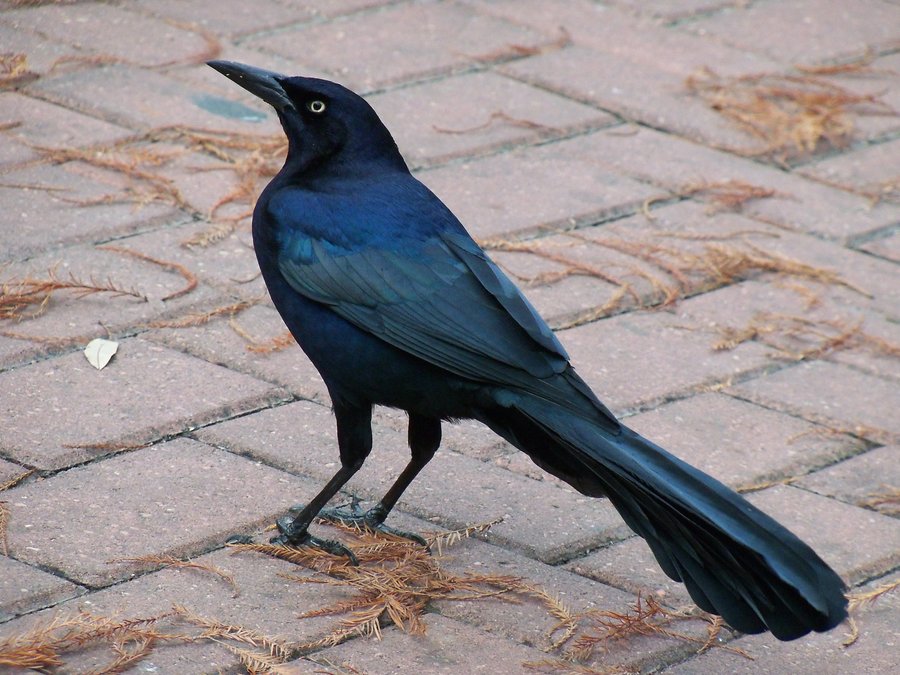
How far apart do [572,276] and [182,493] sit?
5.65 ft

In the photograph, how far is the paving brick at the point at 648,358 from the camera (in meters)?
4.08

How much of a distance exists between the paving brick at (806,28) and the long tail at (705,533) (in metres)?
3.99

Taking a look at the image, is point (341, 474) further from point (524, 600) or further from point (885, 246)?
point (885, 246)

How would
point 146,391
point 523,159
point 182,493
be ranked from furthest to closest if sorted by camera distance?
point 523,159 < point 146,391 < point 182,493

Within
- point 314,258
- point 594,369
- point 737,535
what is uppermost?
point 314,258

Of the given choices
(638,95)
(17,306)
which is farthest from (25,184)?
(638,95)

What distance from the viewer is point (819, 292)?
15.4 ft

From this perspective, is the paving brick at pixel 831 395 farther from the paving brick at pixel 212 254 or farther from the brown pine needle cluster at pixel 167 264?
the brown pine needle cluster at pixel 167 264

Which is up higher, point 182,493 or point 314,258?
point 314,258

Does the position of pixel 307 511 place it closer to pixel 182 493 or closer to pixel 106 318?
pixel 182 493

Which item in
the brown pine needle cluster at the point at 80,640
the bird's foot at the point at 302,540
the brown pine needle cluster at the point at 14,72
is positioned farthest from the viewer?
the brown pine needle cluster at the point at 14,72

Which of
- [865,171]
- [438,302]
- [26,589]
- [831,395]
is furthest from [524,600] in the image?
[865,171]

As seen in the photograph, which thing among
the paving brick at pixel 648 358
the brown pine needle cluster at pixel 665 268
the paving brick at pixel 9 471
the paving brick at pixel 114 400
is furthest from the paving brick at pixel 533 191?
the paving brick at pixel 9 471

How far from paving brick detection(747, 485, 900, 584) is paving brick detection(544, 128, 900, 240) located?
1.71 meters
